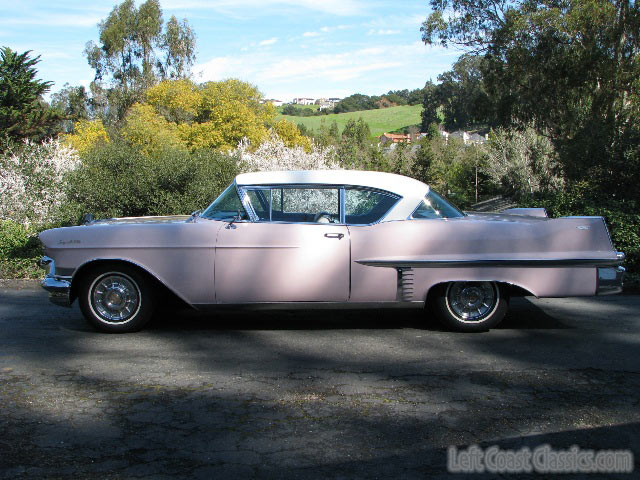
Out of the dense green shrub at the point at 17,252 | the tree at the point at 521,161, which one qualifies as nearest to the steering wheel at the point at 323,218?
the dense green shrub at the point at 17,252

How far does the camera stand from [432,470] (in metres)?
3.69

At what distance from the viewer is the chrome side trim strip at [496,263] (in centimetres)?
657

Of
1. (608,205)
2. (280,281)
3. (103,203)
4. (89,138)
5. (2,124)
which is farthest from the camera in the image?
(89,138)

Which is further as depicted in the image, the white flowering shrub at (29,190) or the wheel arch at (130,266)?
the white flowering shrub at (29,190)

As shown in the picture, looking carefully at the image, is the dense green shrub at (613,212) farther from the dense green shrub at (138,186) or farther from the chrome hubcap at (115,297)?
the chrome hubcap at (115,297)

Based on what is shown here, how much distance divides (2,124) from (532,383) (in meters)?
40.7

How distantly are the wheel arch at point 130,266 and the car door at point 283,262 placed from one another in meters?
0.51

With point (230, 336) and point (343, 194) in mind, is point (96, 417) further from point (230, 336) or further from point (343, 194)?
point (343, 194)

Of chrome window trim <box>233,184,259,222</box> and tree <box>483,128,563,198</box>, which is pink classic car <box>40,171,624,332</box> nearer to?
chrome window trim <box>233,184,259,222</box>

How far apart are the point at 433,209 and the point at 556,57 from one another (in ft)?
64.6

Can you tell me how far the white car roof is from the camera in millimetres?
6785

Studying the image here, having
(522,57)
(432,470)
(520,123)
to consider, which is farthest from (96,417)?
(520,123)

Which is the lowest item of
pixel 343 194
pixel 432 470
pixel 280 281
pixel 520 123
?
pixel 432 470

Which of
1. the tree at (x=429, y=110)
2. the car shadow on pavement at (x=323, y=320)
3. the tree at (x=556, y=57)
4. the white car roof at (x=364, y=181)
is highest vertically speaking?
the tree at (x=429, y=110)
